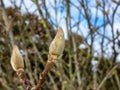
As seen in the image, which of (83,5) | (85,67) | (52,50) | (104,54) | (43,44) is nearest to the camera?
(52,50)

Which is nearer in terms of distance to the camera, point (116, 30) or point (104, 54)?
point (116, 30)

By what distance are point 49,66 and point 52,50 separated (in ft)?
0.12

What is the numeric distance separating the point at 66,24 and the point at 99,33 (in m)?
0.36

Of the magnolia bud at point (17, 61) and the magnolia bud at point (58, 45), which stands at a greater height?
the magnolia bud at point (58, 45)

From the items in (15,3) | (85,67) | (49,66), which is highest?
(15,3)

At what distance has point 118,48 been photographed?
124 inches

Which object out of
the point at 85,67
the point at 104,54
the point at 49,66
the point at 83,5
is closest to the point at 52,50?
the point at 49,66

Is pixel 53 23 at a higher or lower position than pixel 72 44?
higher

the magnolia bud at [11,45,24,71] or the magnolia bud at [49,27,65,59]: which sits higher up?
the magnolia bud at [49,27,65,59]

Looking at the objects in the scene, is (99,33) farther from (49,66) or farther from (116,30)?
(49,66)

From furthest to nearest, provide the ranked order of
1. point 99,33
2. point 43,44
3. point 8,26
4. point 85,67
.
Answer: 1. point 43,44
2. point 85,67
3. point 99,33
4. point 8,26

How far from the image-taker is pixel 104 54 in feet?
12.2

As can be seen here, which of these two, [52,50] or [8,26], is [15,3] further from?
[52,50]

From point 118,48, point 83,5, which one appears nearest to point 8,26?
point 83,5
